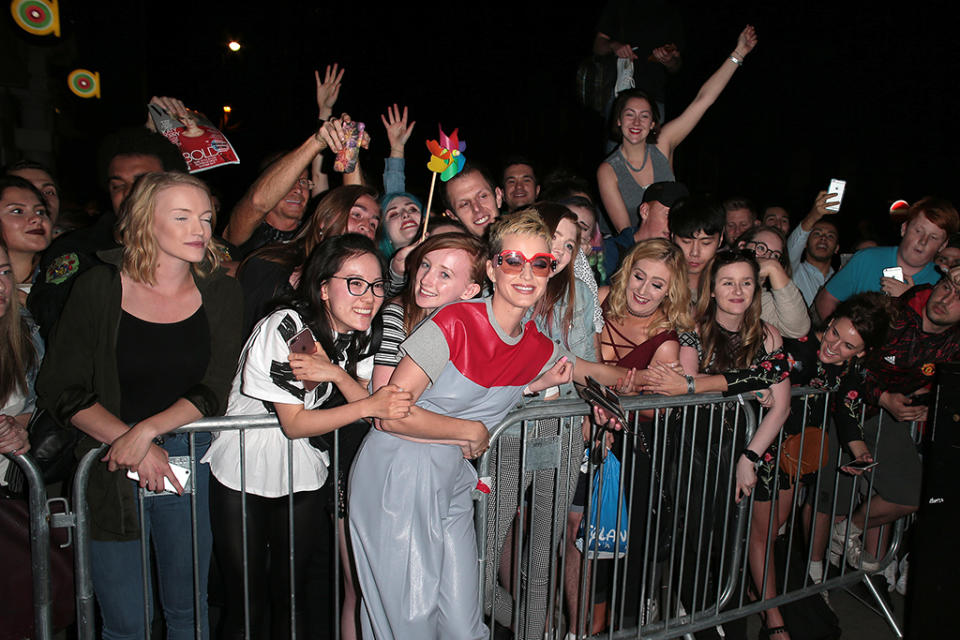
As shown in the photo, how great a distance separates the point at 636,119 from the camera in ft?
15.5

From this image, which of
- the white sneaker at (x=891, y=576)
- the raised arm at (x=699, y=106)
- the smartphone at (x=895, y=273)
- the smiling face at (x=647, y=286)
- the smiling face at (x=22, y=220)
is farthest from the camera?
the raised arm at (x=699, y=106)

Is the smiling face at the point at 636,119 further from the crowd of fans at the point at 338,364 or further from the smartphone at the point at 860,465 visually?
the smartphone at the point at 860,465

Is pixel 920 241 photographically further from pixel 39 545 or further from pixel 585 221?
pixel 39 545

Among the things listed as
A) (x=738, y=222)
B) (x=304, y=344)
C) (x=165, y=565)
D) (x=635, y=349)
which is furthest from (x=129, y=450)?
(x=738, y=222)

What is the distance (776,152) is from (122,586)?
1150 cm

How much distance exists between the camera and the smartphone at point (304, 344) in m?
2.36

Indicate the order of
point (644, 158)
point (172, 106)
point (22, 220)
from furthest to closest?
point (644, 158) < point (172, 106) < point (22, 220)

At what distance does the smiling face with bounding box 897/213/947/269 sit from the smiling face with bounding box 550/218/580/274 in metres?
3.31

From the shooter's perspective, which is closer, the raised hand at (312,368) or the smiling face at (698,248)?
the raised hand at (312,368)

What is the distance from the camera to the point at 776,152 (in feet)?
35.7

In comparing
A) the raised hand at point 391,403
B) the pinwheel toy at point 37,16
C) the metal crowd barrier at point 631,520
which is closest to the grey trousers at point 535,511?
the metal crowd barrier at point 631,520

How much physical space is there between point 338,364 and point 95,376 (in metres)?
0.93

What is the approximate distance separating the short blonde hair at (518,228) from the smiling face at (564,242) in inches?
20.1

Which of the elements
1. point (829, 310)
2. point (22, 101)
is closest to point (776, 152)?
point (829, 310)
